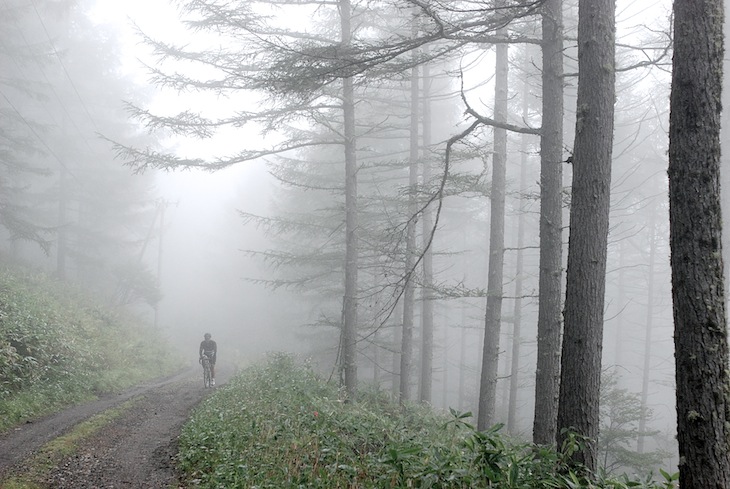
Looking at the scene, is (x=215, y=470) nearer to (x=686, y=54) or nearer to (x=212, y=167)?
(x=686, y=54)

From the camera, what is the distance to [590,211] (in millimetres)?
4812

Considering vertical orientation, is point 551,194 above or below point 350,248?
above

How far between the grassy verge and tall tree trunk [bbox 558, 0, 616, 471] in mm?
6198

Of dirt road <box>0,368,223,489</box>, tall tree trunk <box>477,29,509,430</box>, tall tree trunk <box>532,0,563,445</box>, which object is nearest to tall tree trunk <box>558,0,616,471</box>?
tall tree trunk <box>532,0,563,445</box>

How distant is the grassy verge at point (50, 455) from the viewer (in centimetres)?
578

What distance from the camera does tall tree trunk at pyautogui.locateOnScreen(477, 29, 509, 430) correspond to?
10586mm

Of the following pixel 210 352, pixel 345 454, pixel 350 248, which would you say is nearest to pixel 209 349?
pixel 210 352

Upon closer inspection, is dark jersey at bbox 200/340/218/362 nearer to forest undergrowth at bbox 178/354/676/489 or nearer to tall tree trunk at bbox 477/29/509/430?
forest undergrowth at bbox 178/354/676/489

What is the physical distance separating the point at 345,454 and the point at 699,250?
4.27 metres

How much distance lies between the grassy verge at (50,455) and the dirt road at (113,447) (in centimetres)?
8

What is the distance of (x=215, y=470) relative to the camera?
6.13 meters

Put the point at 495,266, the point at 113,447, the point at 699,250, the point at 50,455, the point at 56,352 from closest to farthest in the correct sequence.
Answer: the point at 699,250, the point at 50,455, the point at 113,447, the point at 495,266, the point at 56,352

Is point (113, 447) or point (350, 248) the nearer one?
point (113, 447)

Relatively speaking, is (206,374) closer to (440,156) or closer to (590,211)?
(440,156)
